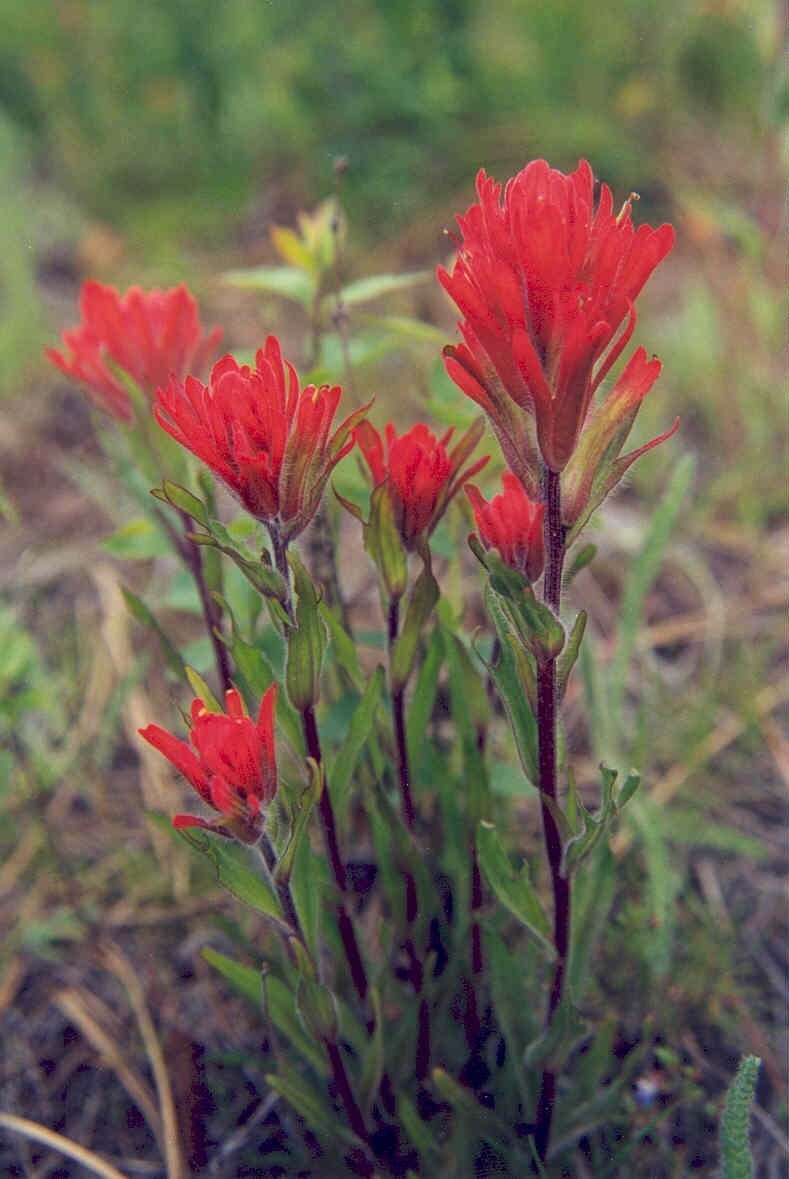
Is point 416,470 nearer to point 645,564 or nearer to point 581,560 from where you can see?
point 581,560

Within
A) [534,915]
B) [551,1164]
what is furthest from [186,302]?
[551,1164]

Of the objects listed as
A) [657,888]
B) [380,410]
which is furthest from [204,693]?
[380,410]

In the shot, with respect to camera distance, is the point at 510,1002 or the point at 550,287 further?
the point at 510,1002

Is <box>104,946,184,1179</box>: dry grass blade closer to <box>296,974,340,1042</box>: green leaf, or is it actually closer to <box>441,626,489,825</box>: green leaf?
<box>296,974,340,1042</box>: green leaf

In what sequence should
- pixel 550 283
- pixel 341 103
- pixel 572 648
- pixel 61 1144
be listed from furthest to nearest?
1. pixel 341 103
2. pixel 61 1144
3. pixel 572 648
4. pixel 550 283

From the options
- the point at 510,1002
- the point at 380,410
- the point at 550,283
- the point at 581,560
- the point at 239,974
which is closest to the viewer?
the point at 550,283

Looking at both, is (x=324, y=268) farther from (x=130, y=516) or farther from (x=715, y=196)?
(x=715, y=196)

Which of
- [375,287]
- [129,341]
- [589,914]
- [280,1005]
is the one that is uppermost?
[375,287]
